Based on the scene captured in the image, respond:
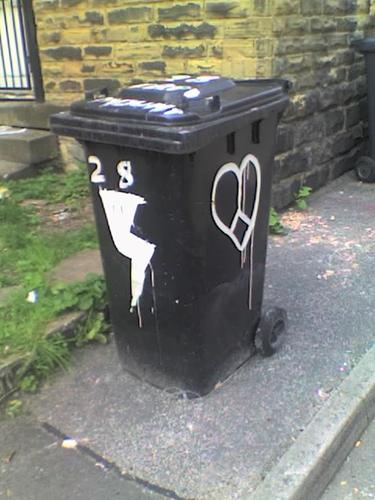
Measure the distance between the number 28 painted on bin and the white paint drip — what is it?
0.05 m

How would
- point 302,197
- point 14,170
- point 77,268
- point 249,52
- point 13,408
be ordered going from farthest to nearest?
1. point 14,170
2. point 302,197
3. point 249,52
4. point 77,268
5. point 13,408

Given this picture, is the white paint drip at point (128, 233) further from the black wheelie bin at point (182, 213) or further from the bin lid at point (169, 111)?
the bin lid at point (169, 111)

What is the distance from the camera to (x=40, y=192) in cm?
557

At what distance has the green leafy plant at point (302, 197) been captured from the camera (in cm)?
542

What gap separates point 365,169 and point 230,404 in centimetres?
385

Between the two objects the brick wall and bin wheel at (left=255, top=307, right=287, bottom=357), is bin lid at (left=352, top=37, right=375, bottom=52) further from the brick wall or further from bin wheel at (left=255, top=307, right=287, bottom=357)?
bin wheel at (left=255, top=307, right=287, bottom=357)

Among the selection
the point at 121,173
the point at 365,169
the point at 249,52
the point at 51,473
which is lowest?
the point at 51,473

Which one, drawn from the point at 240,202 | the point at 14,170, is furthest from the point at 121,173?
the point at 14,170

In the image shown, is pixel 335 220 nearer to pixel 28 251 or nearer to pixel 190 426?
pixel 28 251

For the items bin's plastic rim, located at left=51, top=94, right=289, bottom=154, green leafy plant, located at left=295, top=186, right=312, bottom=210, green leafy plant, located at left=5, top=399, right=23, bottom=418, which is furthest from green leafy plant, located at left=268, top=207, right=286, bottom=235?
green leafy plant, located at left=5, top=399, right=23, bottom=418

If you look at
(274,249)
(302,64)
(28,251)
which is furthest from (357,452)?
(302,64)

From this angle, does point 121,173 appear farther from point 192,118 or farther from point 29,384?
point 29,384

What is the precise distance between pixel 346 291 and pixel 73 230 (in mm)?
2032

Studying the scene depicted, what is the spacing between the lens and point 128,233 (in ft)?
9.03
